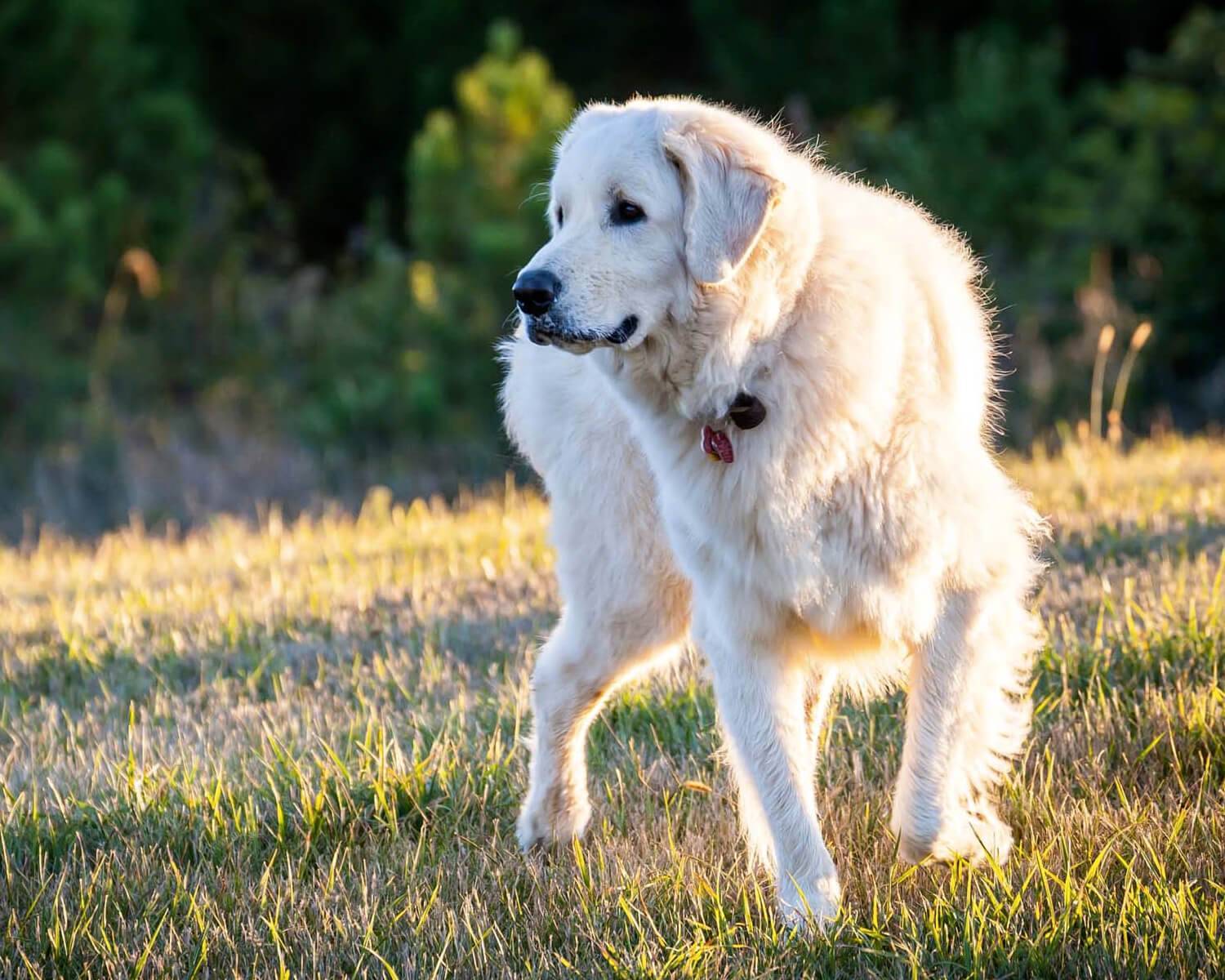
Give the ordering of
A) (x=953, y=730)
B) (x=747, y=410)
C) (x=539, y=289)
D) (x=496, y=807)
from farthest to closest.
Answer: (x=496, y=807) → (x=953, y=730) → (x=747, y=410) → (x=539, y=289)

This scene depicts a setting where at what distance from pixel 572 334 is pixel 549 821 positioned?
1.27m

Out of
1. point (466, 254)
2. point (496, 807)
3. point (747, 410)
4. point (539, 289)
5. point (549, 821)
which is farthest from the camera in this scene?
point (466, 254)

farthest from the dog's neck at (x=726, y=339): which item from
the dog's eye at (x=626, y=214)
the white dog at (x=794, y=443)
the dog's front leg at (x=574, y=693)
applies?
the dog's front leg at (x=574, y=693)

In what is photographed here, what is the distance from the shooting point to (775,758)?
10.2ft

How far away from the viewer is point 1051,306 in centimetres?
1223

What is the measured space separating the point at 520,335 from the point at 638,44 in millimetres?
15016

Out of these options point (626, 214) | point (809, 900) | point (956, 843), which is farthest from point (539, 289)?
point (956, 843)

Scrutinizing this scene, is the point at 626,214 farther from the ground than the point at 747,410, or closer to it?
farther from the ground

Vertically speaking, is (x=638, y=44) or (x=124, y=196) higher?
(x=638, y=44)

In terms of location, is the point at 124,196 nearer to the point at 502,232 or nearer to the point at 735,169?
the point at 502,232

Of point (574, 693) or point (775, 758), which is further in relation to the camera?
point (574, 693)

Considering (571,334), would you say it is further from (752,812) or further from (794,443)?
(752,812)

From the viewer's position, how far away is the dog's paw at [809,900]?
9.58 feet

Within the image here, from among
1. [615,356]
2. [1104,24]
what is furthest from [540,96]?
[615,356]
